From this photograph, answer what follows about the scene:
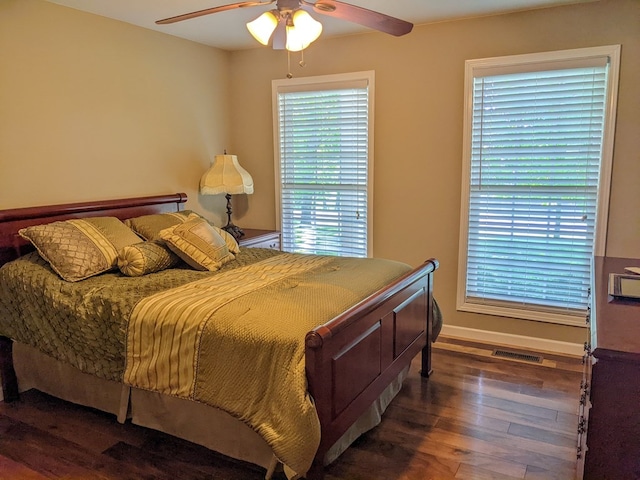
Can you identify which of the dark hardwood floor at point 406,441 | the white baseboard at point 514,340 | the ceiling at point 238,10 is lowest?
the dark hardwood floor at point 406,441

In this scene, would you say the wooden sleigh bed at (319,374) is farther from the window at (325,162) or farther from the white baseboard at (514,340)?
the window at (325,162)

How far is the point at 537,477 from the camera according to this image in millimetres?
2223

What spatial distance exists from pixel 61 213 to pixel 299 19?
203 cm

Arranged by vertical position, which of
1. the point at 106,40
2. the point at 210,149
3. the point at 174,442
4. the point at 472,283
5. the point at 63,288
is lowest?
the point at 174,442

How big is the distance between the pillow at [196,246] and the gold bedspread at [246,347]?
44 centimetres

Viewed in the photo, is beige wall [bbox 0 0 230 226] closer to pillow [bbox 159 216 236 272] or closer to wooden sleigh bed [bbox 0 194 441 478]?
wooden sleigh bed [bbox 0 194 441 478]

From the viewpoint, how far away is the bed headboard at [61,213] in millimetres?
2906

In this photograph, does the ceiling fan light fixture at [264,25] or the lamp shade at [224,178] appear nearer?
the ceiling fan light fixture at [264,25]

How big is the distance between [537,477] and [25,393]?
10.00ft

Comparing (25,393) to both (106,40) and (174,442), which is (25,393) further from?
(106,40)

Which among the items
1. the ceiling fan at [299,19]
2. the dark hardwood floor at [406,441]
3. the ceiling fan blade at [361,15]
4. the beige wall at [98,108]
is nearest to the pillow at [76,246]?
the beige wall at [98,108]

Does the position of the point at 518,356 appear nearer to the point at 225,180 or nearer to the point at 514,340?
the point at 514,340

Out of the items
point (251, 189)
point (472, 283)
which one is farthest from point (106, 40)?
point (472, 283)

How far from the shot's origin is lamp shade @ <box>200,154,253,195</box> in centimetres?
421
